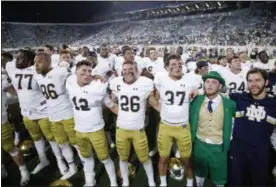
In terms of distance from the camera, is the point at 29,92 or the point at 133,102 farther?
the point at 29,92

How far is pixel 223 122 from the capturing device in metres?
2.26

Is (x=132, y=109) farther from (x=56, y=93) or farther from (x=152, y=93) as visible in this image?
(x=56, y=93)

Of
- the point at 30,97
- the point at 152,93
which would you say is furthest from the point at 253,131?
the point at 30,97

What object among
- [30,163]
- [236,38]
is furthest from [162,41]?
[30,163]

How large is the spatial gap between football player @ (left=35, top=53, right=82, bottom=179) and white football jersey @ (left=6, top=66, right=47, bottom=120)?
0.11m

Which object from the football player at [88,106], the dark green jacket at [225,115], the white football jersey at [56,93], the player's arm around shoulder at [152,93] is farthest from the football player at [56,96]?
the dark green jacket at [225,115]

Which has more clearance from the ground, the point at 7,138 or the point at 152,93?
the point at 152,93

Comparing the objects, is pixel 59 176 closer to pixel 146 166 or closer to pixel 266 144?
pixel 146 166

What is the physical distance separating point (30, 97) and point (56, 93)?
358 mm

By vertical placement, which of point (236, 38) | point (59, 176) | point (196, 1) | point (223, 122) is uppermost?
point (196, 1)

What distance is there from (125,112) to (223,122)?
2.92ft

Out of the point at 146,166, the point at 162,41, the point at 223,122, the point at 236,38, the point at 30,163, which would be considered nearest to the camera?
the point at 223,122

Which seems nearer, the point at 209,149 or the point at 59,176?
the point at 209,149

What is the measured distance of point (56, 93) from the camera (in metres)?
2.63
